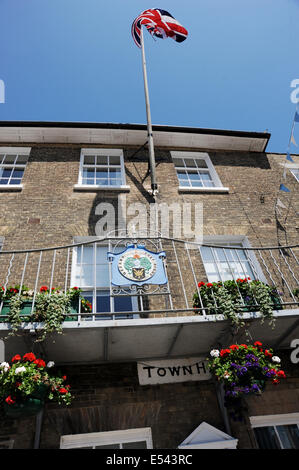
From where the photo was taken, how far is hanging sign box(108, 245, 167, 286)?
5.08 m

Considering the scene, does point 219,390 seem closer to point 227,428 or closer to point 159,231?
point 227,428

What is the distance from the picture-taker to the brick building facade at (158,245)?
15.7ft

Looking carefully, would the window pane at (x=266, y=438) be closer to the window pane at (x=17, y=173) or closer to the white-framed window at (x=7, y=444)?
the white-framed window at (x=7, y=444)

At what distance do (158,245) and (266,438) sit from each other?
414 cm

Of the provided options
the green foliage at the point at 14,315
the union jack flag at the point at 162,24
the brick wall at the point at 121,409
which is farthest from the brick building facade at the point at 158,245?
the union jack flag at the point at 162,24

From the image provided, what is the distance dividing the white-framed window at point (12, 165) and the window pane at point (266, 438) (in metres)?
7.77

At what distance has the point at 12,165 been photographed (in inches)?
369

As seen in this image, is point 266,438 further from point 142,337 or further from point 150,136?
point 150,136

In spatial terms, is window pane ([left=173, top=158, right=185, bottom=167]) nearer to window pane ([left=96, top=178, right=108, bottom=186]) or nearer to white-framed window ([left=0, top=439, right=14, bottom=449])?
window pane ([left=96, top=178, right=108, bottom=186])

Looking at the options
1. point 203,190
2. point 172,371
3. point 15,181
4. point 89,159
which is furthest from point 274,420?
point 15,181

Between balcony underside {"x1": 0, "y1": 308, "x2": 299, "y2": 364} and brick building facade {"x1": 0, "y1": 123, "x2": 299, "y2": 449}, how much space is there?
0.02 m

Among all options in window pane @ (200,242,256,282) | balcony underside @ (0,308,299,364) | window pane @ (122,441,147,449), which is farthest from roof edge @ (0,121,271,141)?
window pane @ (122,441,147,449)

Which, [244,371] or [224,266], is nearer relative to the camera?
[244,371]
